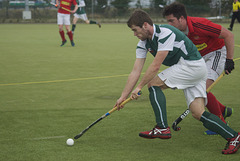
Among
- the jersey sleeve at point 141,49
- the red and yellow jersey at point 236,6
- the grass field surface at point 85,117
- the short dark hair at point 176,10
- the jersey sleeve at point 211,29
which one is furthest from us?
the red and yellow jersey at point 236,6

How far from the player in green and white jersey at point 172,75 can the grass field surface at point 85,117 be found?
0.84ft

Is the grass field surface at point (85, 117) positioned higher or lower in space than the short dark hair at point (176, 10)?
lower

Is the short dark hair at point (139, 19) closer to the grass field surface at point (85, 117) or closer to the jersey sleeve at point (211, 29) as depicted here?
the jersey sleeve at point (211, 29)

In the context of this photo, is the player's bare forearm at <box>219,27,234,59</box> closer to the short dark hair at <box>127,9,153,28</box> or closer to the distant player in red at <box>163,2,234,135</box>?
the distant player in red at <box>163,2,234,135</box>


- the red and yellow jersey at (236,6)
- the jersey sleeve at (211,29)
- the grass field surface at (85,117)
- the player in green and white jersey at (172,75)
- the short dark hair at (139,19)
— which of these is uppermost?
the short dark hair at (139,19)

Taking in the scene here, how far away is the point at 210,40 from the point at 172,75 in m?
1.15

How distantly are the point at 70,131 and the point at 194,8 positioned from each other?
30346 mm

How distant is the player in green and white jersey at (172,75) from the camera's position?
4.13m

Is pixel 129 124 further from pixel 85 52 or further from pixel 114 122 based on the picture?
pixel 85 52

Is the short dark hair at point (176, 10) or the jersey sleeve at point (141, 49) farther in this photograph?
the short dark hair at point (176, 10)

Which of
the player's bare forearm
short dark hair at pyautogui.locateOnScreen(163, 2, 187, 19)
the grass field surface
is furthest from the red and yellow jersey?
short dark hair at pyautogui.locateOnScreen(163, 2, 187, 19)

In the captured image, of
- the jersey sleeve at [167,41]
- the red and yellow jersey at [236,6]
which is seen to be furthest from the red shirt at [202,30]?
the red and yellow jersey at [236,6]

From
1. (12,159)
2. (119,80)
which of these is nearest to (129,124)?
(12,159)

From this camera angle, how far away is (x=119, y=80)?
8.52 m
